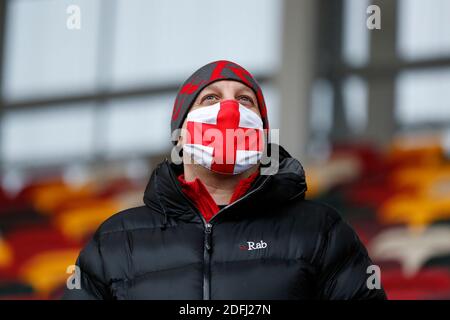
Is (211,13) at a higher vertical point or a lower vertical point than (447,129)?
higher

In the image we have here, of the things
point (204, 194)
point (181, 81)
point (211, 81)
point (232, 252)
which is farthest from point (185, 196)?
point (181, 81)

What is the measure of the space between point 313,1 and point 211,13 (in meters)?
0.93

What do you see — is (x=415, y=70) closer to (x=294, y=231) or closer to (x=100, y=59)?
(x=100, y=59)

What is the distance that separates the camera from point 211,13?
8211mm

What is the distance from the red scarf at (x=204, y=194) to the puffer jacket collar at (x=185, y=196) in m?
0.02

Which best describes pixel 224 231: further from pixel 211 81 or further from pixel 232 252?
pixel 211 81

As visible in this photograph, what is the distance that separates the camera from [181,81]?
26.3 feet

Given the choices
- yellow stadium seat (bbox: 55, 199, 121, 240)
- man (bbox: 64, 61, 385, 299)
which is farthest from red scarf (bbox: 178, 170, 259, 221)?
yellow stadium seat (bbox: 55, 199, 121, 240)

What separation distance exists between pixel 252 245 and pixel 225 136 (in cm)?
32

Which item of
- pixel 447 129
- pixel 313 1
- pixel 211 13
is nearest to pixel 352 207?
pixel 447 129

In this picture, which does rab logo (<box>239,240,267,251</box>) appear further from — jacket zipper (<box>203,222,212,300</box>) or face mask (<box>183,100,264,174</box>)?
face mask (<box>183,100,264,174</box>)

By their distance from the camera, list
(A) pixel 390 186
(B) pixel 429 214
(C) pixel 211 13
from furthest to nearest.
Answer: (C) pixel 211 13 < (A) pixel 390 186 < (B) pixel 429 214

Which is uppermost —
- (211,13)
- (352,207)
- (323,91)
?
(211,13)

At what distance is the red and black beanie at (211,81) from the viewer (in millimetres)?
2367
